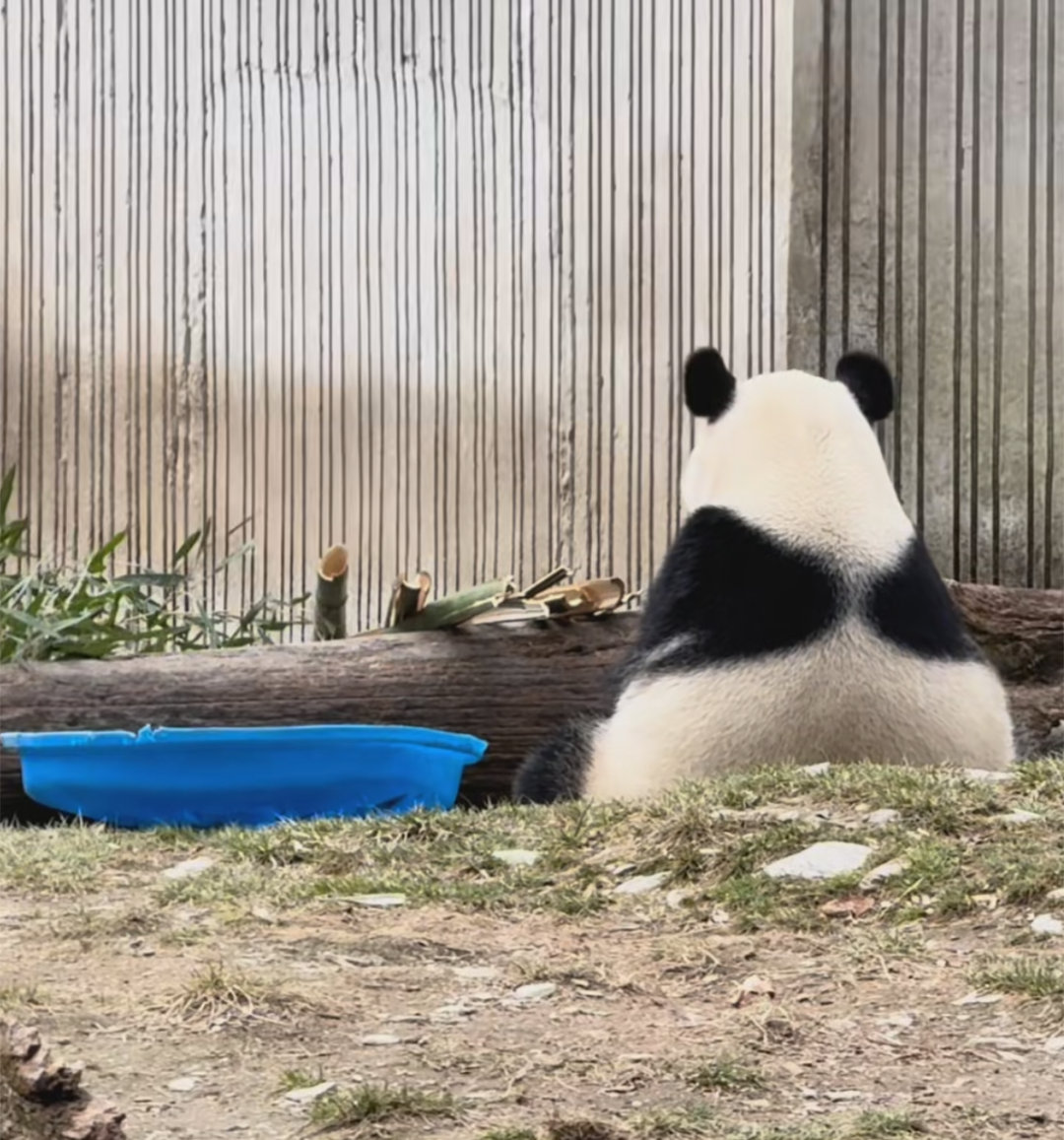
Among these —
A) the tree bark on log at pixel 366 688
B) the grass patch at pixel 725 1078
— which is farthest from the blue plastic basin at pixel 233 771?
the grass patch at pixel 725 1078

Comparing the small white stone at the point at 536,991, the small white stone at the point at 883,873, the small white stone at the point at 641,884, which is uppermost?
the small white stone at the point at 883,873

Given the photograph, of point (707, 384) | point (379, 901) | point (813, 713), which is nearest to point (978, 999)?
point (379, 901)

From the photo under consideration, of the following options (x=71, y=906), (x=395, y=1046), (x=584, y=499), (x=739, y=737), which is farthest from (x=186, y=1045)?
(x=584, y=499)

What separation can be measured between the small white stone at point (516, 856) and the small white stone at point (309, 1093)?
1142mm

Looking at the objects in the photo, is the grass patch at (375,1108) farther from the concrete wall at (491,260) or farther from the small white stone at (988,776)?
the concrete wall at (491,260)

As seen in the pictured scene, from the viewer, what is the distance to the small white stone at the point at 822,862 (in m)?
2.68

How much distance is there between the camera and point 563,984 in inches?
87.7

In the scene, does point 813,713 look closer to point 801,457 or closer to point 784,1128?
point 801,457

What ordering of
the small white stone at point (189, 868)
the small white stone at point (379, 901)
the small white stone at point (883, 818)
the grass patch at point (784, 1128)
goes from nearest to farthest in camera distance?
1. the grass patch at point (784, 1128)
2. the small white stone at point (379, 901)
3. the small white stone at point (883, 818)
4. the small white stone at point (189, 868)

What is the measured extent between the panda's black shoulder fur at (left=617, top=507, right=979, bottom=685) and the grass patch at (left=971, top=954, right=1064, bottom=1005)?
1344mm

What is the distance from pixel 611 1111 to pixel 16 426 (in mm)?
4438

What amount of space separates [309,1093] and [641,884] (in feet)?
3.49

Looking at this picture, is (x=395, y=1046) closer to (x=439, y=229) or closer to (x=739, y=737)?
(x=739, y=737)

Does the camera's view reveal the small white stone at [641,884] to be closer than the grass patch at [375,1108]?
No
